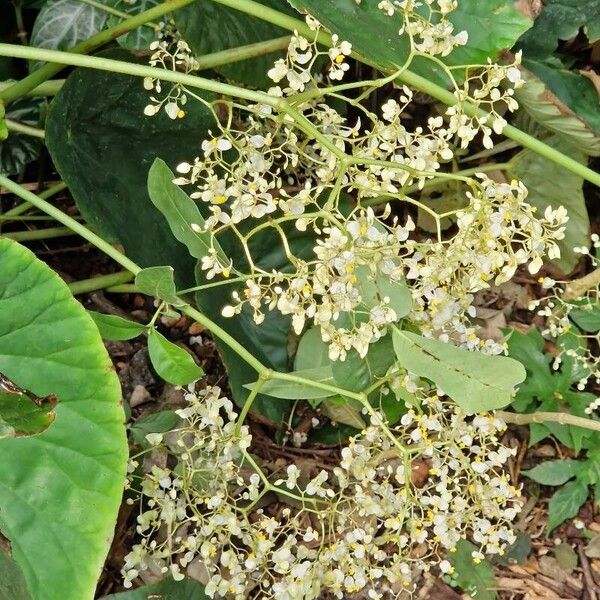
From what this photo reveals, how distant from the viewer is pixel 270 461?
1534 mm

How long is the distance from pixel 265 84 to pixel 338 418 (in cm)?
59

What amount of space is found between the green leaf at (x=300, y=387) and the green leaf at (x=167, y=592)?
378 mm

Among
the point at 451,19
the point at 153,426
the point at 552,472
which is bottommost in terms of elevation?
the point at 552,472

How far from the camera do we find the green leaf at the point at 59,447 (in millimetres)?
796

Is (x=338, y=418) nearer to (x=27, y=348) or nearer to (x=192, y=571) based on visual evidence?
(x=192, y=571)

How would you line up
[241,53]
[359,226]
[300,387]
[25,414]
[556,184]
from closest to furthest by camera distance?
[25,414]
[359,226]
[300,387]
[241,53]
[556,184]

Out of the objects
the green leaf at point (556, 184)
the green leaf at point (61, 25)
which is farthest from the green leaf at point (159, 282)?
the green leaf at point (556, 184)

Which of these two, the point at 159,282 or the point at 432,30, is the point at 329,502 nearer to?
the point at 159,282

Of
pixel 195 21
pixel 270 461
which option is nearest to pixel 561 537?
pixel 270 461

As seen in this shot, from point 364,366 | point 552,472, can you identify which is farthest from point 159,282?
point 552,472

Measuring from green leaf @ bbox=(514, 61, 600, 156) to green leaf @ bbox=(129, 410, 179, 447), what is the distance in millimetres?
733

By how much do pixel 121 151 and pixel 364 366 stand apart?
0.51 meters

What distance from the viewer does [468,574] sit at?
4.98 feet

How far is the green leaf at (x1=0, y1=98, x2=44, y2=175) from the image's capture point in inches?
55.3
